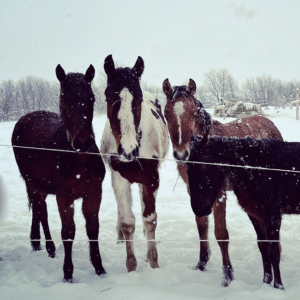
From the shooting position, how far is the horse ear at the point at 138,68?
3188mm

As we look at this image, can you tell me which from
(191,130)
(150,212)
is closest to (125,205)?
(150,212)

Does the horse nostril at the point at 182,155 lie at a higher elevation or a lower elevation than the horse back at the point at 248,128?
lower

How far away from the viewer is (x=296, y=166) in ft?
9.36

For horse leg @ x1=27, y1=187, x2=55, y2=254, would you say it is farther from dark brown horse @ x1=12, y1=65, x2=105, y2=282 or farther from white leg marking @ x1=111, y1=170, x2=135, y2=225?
white leg marking @ x1=111, y1=170, x2=135, y2=225

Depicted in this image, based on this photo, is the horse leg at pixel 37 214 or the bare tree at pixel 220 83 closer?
the horse leg at pixel 37 214

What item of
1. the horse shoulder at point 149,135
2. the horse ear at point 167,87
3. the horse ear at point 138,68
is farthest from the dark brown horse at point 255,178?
the horse ear at point 138,68

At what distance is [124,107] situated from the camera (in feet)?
9.61

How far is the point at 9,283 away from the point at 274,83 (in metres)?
31.5

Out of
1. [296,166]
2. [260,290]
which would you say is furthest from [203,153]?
[260,290]

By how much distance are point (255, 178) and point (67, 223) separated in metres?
2.01

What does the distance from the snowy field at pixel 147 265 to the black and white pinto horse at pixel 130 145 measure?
38 cm

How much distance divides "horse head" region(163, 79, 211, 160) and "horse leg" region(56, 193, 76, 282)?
4.12ft

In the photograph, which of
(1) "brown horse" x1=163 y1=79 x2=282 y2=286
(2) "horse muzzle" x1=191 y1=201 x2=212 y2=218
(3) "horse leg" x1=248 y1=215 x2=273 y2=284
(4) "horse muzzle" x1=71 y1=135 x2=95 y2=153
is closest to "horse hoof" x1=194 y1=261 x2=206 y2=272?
(1) "brown horse" x1=163 y1=79 x2=282 y2=286

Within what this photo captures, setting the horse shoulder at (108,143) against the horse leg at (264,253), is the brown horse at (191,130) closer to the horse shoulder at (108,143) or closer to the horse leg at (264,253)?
the horse leg at (264,253)
